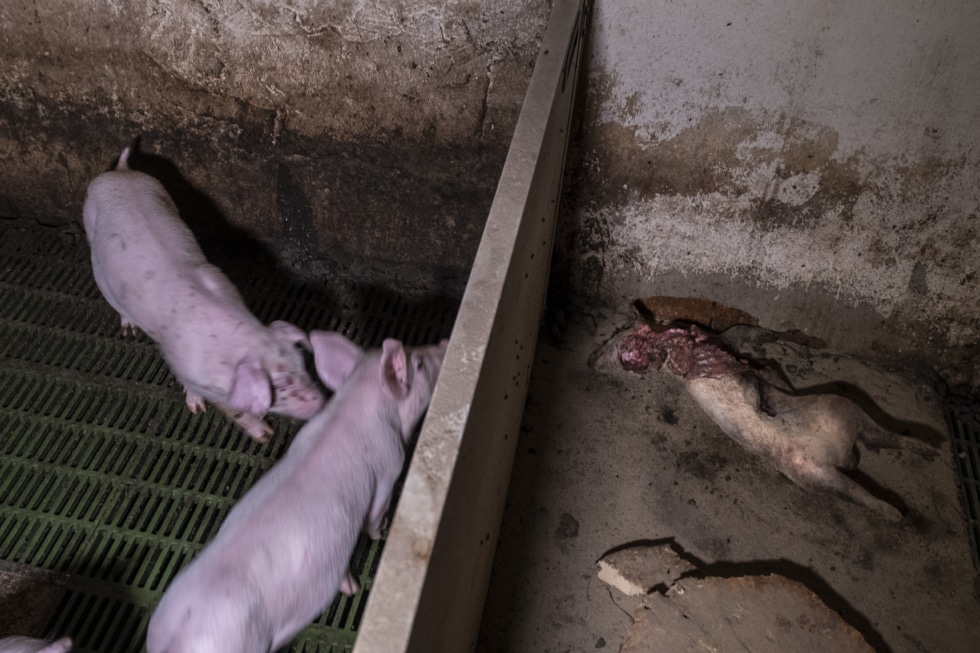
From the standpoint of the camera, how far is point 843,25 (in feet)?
6.93

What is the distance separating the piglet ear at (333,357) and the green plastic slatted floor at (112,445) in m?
0.52

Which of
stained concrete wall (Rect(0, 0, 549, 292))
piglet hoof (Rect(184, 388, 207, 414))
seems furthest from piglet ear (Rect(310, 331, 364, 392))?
stained concrete wall (Rect(0, 0, 549, 292))

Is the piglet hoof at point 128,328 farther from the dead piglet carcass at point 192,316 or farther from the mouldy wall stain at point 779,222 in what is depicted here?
the mouldy wall stain at point 779,222

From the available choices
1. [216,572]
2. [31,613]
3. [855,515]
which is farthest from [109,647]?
[855,515]

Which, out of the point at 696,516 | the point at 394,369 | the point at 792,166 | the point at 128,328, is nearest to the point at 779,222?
the point at 792,166

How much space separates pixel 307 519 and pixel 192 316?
2.63ft

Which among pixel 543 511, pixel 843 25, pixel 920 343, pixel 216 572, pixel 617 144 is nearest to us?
pixel 216 572

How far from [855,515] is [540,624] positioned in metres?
1.10

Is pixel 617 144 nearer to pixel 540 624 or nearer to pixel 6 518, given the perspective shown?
pixel 540 624

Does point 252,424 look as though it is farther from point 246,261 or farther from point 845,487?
point 845,487

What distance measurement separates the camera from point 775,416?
2.38 metres


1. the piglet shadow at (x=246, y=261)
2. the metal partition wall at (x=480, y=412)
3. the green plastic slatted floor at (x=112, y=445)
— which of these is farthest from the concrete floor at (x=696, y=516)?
the piglet shadow at (x=246, y=261)

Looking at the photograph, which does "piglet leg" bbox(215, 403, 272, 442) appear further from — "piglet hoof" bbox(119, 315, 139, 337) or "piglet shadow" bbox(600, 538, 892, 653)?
"piglet shadow" bbox(600, 538, 892, 653)

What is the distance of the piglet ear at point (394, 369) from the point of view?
1778 millimetres
